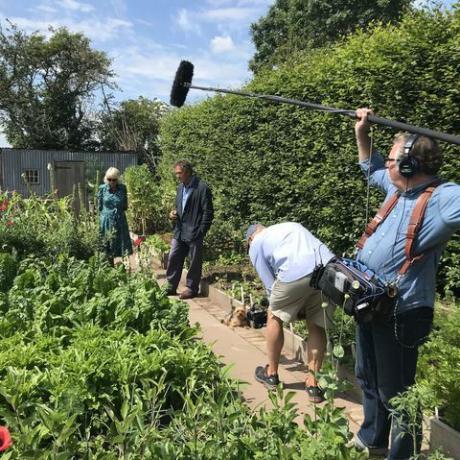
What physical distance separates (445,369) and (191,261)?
16.3ft

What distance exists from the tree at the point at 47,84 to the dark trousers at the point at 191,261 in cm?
3248

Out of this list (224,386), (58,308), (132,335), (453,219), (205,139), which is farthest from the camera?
(205,139)

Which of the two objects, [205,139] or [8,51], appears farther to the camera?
[8,51]

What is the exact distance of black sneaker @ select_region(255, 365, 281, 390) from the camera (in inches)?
179

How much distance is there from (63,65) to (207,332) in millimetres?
35990

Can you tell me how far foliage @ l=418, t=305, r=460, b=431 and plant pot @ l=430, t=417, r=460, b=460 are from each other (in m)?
0.06

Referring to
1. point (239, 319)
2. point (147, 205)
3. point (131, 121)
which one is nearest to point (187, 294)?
point (239, 319)

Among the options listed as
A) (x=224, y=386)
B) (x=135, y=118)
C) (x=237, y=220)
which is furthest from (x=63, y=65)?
(x=224, y=386)

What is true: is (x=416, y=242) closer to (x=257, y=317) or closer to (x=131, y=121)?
(x=257, y=317)

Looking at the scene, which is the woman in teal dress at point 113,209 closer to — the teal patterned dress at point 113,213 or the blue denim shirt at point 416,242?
the teal patterned dress at point 113,213

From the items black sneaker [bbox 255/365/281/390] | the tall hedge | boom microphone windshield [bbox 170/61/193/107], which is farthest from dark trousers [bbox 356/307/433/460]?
boom microphone windshield [bbox 170/61/193/107]

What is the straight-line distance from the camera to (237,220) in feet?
31.0

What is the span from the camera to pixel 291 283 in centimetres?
423

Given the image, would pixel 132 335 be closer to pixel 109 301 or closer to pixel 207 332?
pixel 109 301
